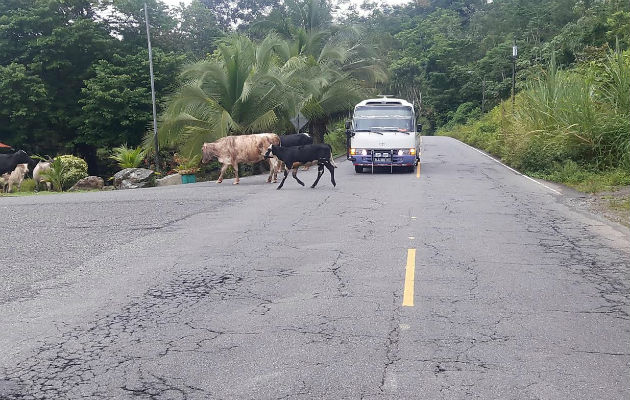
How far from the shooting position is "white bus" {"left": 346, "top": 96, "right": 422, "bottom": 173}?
65.7 feet

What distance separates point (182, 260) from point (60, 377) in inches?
147

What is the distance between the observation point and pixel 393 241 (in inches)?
357

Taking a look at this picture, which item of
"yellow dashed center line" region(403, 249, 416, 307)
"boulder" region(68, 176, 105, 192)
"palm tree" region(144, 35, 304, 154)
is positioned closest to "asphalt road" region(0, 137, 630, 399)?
"yellow dashed center line" region(403, 249, 416, 307)

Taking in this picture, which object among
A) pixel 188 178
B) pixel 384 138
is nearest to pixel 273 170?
pixel 384 138

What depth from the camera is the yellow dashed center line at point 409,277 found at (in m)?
6.11

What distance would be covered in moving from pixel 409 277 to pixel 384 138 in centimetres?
1338

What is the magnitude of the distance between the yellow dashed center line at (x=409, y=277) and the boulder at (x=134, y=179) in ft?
54.4

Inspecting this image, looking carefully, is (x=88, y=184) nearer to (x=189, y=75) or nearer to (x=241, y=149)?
(x=189, y=75)

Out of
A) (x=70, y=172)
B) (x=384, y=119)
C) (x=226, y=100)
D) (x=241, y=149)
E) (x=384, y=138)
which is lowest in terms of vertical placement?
(x=70, y=172)

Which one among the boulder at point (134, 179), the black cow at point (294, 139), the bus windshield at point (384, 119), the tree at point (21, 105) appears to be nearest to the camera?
the black cow at point (294, 139)

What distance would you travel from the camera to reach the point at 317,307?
5.93 meters

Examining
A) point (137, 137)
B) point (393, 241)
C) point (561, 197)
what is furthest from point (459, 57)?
point (393, 241)

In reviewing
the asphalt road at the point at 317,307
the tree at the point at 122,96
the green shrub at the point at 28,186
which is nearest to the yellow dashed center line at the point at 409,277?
the asphalt road at the point at 317,307

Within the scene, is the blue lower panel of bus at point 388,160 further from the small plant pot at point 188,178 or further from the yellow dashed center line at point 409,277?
the yellow dashed center line at point 409,277
